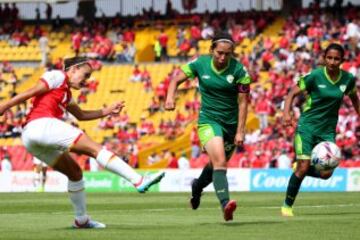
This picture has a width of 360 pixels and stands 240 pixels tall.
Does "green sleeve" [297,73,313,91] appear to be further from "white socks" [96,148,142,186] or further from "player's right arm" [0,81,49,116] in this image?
"player's right arm" [0,81,49,116]

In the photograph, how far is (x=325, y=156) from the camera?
53.7 feet

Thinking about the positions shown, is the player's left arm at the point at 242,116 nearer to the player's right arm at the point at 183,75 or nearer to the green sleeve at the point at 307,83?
the player's right arm at the point at 183,75

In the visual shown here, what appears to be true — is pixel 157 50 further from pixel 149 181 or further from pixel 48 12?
pixel 149 181

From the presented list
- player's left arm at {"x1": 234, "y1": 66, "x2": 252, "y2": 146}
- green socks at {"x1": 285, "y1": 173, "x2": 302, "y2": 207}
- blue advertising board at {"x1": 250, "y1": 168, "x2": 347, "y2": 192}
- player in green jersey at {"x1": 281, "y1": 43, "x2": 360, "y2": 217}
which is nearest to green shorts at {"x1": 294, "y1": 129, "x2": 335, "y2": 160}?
player in green jersey at {"x1": 281, "y1": 43, "x2": 360, "y2": 217}

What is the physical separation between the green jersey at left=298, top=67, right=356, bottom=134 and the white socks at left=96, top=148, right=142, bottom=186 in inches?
178

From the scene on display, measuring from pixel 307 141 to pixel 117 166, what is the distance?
457cm

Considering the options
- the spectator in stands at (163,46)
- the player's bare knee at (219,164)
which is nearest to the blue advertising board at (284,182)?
the spectator in stands at (163,46)

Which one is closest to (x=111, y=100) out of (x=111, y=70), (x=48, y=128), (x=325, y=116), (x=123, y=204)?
(x=111, y=70)

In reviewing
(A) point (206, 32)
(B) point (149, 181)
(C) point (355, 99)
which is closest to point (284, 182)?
(A) point (206, 32)

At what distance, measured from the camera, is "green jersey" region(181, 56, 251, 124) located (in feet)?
49.6

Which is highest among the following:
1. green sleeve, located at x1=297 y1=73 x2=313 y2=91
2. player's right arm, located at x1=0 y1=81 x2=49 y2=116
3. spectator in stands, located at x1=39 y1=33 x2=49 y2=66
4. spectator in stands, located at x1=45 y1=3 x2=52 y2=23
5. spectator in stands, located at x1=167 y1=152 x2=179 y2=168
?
player's right arm, located at x1=0 y1=81 x2=49 y2=116

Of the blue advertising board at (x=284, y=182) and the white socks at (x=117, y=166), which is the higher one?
the white socks at (x=117, y=166)

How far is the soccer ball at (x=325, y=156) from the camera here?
53.7 ft

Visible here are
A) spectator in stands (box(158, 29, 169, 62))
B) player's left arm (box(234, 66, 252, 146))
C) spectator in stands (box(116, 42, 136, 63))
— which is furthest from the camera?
spectator in stands (box(116, 42, 136, 63))
